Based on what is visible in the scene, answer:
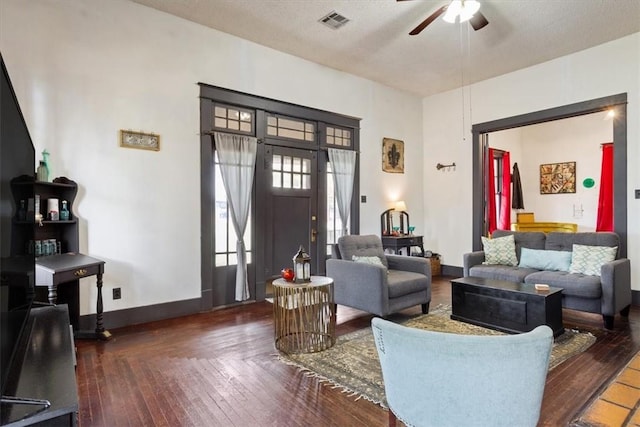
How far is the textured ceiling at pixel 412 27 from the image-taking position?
3.82m

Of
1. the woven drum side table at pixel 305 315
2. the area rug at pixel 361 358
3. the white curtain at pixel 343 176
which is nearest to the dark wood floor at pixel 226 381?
the area rug at pixel 361 358

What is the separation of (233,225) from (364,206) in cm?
233

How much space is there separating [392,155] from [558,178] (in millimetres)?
3976

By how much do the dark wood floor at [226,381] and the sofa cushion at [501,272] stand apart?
700 millimetres

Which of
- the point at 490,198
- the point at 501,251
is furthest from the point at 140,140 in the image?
the point at 490,198

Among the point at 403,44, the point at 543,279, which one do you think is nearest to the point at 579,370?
the point at 543,279

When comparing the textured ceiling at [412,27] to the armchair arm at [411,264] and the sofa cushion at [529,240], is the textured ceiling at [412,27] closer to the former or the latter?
the sofa cushion at [529,240]

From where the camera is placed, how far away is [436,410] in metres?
1.32

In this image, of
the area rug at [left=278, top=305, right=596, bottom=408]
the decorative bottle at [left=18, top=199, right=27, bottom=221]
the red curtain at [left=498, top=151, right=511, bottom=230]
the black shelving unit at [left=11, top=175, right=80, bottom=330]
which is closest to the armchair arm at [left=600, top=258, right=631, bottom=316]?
the area rug at [left=278, top=305, right=596, bottom=408]

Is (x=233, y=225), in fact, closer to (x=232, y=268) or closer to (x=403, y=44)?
(x=232, y=268)

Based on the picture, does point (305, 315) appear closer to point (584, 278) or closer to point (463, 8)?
point (584, 278)

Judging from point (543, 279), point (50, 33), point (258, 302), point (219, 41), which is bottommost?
point (258, 302)

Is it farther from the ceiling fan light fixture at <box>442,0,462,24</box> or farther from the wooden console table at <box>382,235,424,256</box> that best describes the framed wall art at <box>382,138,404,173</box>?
the ceiling fan light fixture at <box>442,0,462,24</box>

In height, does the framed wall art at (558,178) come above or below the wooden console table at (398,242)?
above
